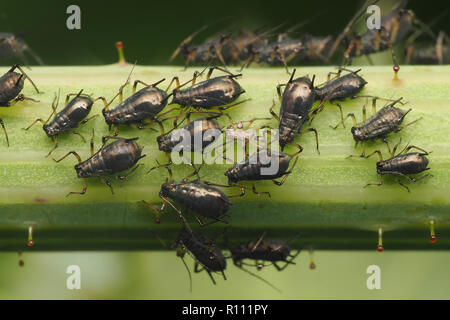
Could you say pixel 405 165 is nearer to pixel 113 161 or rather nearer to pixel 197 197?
pixel 197 197

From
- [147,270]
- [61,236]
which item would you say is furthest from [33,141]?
[147,270]

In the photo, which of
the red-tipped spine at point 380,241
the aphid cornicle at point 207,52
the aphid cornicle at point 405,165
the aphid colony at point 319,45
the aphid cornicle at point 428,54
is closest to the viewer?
the aphid cornicle at point 405,165

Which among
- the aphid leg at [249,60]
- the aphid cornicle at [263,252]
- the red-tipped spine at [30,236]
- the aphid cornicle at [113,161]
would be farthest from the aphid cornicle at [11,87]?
the aphid cornicle at [263,252]

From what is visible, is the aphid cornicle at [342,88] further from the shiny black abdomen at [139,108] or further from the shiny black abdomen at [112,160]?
the shiny black abdomen at [112,160]

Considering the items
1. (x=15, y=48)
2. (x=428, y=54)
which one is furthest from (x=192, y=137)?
(x=428, y=54)

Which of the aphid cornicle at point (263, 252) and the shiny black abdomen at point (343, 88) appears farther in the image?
the aphid cornicle at point (263, 252)

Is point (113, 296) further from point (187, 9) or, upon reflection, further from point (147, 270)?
point (187, 9)
